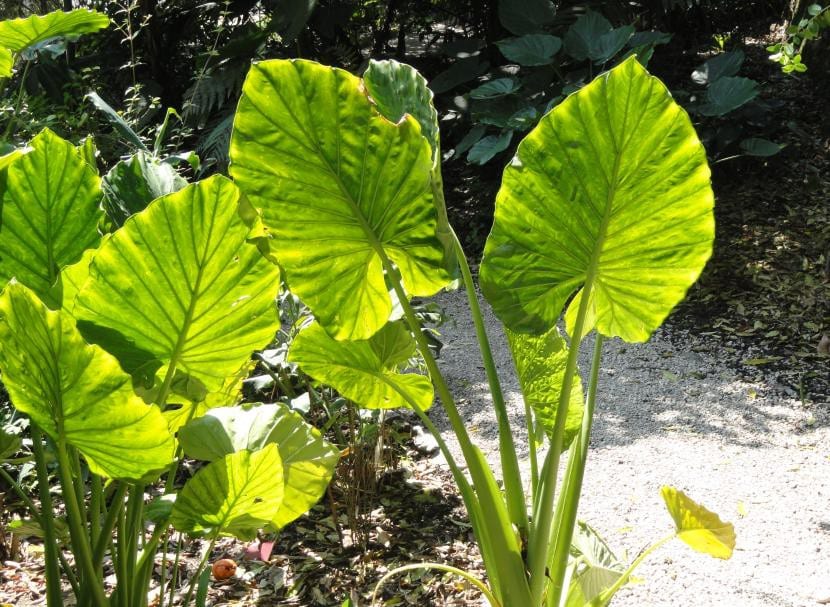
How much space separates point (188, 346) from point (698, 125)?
405cm

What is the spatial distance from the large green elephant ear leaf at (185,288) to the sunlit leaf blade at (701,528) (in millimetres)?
719

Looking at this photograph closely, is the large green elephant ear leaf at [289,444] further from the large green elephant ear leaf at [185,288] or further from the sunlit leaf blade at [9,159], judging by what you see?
the sunlit leaf blade at [9,159]

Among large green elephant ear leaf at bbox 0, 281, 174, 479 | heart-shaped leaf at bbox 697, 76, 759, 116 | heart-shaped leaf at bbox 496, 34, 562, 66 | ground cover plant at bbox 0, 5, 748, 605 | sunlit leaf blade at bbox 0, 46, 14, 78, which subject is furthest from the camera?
heart-shaped leaf at bbox 496, 34, 562, 66

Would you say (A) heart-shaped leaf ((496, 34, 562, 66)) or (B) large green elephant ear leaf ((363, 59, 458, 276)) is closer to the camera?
(B) large green elephant ear leaf ((363, 59, 458, 276))

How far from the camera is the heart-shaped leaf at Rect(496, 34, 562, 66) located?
453 centimetres

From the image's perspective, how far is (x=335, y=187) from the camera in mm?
1123

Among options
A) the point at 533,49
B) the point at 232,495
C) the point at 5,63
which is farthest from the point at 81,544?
the point at 533,49

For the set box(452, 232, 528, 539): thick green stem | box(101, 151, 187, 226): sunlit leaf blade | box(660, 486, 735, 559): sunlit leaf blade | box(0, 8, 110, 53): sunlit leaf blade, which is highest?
box(0, 8, 110, 53): sunlit leaf blade

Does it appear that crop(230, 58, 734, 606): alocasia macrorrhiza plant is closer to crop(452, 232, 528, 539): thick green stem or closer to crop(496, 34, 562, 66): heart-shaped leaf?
crop(452, 232, 528, 539): thick green stem

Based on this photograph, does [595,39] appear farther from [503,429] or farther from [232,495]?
[232,495]

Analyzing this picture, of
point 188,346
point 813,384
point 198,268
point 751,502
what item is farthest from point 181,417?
point 813,384

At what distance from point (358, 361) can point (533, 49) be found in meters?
3.53

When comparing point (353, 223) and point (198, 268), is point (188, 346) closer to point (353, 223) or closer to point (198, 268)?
point (198, 268)

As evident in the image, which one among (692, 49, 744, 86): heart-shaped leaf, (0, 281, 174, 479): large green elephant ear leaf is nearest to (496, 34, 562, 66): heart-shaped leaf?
(692, 49, 744, 86): heart-shaped leaf
